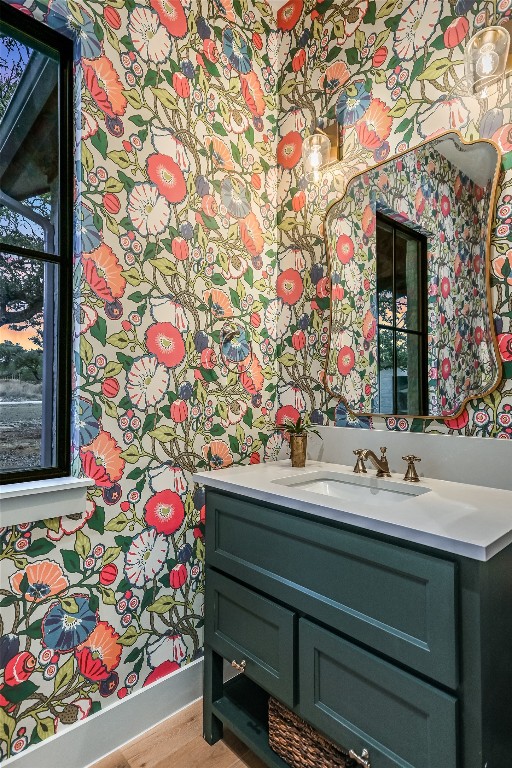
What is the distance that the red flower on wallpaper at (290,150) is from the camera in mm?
1969

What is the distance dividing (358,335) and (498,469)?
2.28 ft

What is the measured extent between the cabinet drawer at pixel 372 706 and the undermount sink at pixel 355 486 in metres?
0.44

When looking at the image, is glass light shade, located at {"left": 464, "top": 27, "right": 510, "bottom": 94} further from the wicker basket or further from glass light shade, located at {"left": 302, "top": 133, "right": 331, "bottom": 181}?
the wicker basket

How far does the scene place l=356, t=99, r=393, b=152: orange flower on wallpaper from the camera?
158 centimetres

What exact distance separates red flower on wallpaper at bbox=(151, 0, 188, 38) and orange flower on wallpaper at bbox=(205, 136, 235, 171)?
0.38m

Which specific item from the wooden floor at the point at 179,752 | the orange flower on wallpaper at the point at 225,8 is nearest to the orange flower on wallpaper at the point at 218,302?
the orange flower on wallpaper at the point at 225,8

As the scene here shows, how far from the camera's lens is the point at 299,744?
1.19m

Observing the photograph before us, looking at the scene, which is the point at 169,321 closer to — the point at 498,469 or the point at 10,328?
the point at 10,328

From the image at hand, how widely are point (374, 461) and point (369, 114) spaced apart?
1.35 m

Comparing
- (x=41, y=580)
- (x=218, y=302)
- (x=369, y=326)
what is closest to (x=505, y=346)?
(x=369, y=326)

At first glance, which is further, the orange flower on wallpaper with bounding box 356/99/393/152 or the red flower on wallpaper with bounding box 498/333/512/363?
the orange flower on wallpaper with bounding box 356/99/393/152

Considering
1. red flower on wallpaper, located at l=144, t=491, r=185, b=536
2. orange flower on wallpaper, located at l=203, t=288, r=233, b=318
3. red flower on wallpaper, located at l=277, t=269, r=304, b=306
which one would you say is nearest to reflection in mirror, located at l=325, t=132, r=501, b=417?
red flower on wallpaper, located at l=277, t=269, r=304, b=306

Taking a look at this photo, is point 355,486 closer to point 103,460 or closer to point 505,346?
point 505,346

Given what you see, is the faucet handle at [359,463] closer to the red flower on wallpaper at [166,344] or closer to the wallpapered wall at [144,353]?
the wallpapered wall at [144,353]
